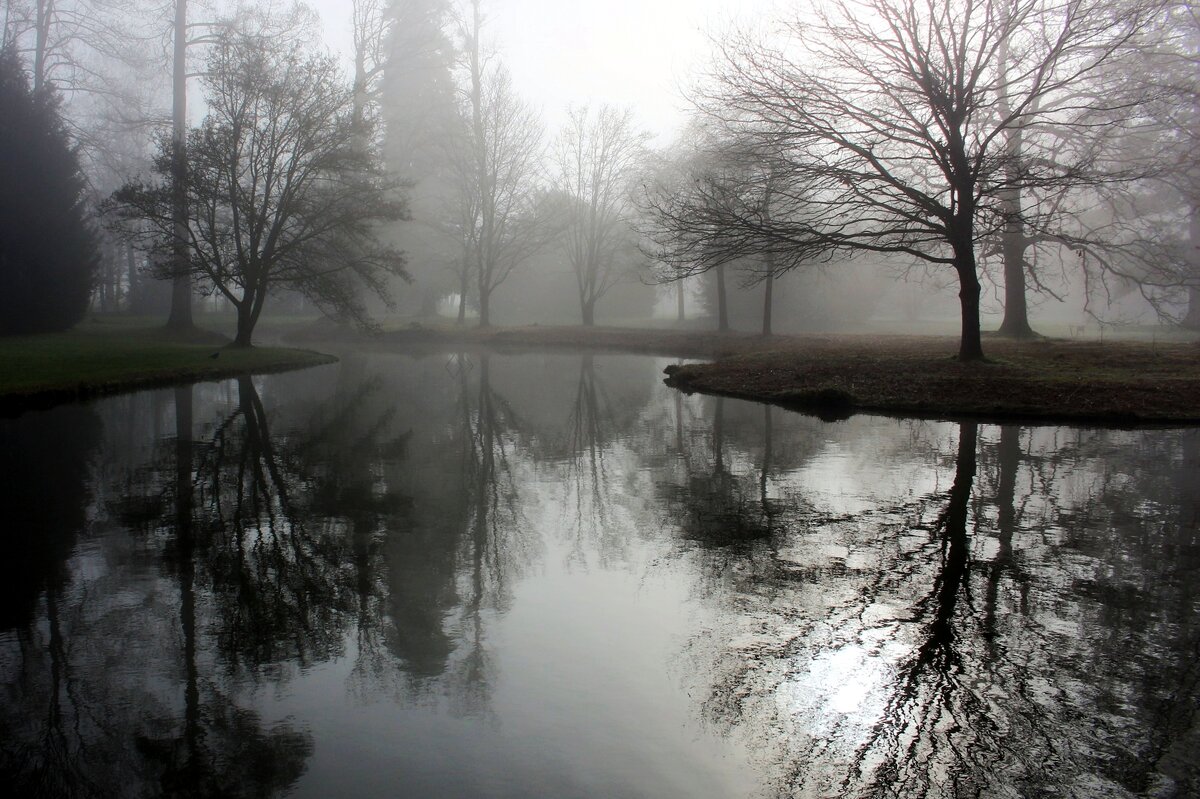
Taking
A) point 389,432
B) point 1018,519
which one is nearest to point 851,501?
point 1018,519

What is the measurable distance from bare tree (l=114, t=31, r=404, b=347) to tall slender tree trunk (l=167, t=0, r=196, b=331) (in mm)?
261

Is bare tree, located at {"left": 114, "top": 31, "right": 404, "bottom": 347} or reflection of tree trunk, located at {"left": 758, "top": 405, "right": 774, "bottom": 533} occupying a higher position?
bare tree, located at {"left": 114, "top": 31, "right": 404, "bottom": 347}

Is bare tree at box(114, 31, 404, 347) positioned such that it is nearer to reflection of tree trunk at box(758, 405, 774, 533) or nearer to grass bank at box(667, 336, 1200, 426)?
grass bank at box(667, 336, 1200, 426)

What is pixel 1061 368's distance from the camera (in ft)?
56.3

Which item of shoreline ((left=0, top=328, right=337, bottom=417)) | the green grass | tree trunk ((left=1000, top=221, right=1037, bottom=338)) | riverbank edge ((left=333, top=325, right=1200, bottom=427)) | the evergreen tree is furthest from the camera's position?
the evergreen tree

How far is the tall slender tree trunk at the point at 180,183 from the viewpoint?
83.5ft

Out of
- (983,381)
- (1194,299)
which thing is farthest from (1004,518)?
(1194,299)

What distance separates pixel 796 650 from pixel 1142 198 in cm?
3490

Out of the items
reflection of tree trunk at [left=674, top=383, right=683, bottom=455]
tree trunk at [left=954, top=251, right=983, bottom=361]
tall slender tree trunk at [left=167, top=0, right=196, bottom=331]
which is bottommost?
reflection of tree trunk at [left=674, top=383, right=683, bottom=455]

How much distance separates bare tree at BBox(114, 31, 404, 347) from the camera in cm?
2558

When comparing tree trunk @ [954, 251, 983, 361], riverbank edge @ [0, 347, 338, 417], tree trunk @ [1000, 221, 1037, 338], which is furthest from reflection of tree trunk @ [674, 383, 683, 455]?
tree trunk @ [1000, 221, 1037, 338]

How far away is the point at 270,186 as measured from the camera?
1041 inches

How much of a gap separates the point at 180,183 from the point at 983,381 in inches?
925

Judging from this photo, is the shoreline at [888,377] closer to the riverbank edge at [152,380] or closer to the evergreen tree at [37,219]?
the riverbank edge at [152,380]
